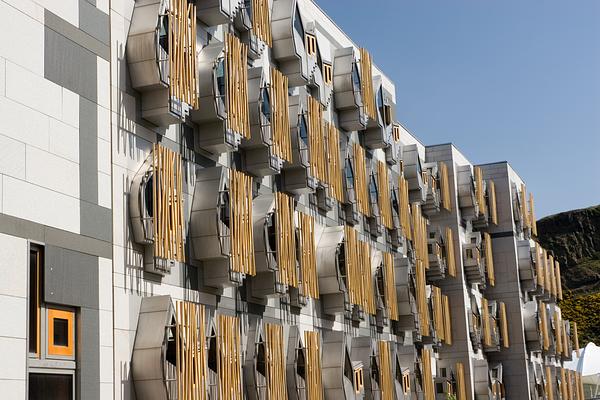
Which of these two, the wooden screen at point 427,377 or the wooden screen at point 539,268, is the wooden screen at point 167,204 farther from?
the wooden screen at point 539,268

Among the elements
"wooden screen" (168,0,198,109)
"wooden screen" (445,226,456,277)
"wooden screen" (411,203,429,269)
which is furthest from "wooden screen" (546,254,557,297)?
"wooden screen" (168,0,198,109)

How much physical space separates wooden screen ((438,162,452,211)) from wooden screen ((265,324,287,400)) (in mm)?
24629

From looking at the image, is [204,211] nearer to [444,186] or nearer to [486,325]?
[444,186]

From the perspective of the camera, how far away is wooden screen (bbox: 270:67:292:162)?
29312mm

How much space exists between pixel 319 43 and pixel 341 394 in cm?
1371

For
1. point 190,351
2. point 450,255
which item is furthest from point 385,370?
point 450,255

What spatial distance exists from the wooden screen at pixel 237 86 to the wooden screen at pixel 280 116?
1651mm

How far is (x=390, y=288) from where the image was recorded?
38.9m

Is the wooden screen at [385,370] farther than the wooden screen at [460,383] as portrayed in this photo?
No

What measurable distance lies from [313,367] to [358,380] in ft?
13.1

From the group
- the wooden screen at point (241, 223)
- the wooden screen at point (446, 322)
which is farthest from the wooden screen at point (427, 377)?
the wooden screen at point (241, 223)

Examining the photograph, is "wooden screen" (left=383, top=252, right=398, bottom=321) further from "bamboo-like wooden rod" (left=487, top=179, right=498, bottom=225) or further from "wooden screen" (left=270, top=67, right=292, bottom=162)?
"bamboo-like wooden rod" (left=487, top=179, right=498, bottom=225)

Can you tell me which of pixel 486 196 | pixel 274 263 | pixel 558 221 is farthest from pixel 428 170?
pixel 558 221

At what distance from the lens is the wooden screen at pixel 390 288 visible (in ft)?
126
